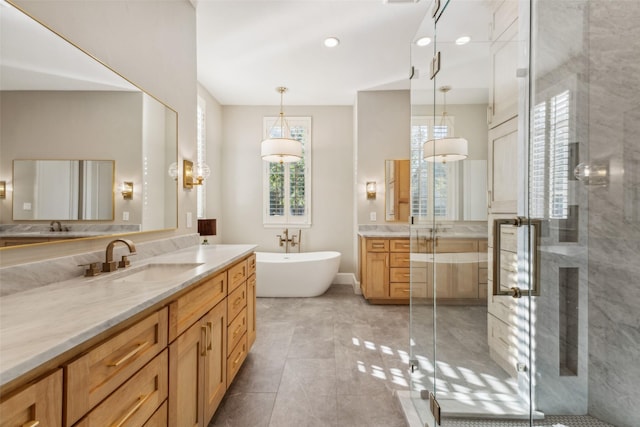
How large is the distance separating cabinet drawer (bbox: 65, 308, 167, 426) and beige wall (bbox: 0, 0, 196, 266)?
614mm

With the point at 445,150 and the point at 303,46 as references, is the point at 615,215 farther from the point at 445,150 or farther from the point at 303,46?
the point at 303,46

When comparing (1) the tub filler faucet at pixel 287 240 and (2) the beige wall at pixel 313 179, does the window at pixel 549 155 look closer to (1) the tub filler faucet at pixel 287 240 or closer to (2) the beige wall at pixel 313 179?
(2) the beige wall at pixel 313 179

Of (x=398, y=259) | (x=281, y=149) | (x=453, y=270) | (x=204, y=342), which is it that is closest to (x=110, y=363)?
(x=204, y=342)

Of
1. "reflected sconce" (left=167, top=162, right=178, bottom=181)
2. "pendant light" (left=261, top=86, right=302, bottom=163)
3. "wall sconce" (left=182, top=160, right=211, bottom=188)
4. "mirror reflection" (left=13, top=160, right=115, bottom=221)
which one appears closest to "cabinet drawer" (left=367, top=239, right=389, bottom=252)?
"pendant light" (left=261, top=86, right=302, bottom=163)

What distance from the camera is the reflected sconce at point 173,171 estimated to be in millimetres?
2176

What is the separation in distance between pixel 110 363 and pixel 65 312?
208 millimetres

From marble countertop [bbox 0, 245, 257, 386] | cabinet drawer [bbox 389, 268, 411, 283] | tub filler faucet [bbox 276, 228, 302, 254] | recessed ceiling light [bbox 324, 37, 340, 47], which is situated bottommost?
cabinet drawer [bbox 389, 268, 411, 283]

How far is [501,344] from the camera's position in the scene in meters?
1.38

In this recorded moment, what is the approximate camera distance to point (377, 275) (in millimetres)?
3908

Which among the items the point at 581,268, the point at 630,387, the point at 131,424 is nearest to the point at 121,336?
the point at 131,424

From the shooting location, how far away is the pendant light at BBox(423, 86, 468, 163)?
1.55m

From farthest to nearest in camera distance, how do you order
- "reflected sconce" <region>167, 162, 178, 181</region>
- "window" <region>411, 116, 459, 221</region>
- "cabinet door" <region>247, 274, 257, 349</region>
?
"cabinet door" <region>247, 274, 257, 349</region>
"reflected sconce" <region>167, 162, 178, 181</region>
"window" <region>411, 116, 459, 221</region>

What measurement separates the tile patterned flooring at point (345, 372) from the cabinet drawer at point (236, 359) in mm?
144

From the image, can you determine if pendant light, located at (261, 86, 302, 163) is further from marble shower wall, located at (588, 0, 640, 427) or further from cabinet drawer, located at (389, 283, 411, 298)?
marble shower wall, located at (588, 0, 640, 427)
